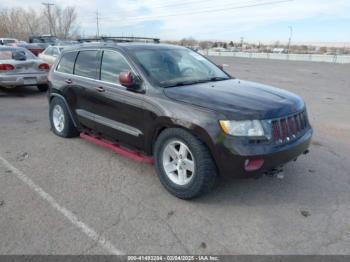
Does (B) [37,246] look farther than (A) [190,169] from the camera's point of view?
No

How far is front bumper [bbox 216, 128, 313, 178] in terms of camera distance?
312 centimetres

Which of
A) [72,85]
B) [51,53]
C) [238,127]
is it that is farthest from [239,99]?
[51,53]

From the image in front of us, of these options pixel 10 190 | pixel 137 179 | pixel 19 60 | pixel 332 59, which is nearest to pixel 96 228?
pixel 137 179

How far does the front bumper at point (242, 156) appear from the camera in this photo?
3119 millimetres

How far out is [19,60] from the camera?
970 cm

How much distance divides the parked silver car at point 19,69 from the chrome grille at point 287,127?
8489 millimetres

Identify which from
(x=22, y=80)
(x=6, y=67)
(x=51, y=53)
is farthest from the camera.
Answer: (x=51, y=53)

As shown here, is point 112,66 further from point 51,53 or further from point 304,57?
point 304,57

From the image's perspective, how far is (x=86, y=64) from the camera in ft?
16.1

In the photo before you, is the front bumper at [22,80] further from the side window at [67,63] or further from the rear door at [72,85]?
the side window at [67,63]

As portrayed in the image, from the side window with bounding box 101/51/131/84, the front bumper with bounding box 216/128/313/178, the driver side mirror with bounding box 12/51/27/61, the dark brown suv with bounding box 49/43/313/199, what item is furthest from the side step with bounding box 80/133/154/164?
the driver side mirror with bounding box 12/51/27/61

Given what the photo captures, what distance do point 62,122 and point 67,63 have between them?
3.47 feet

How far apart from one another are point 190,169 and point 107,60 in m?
2.07

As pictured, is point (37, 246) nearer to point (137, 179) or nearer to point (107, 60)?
point (137, 179)
